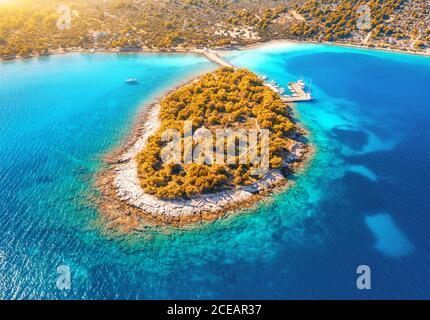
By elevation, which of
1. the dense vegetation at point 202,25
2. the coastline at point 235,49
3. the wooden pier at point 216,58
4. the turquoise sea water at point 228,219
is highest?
the dense vegetation at point 202,25

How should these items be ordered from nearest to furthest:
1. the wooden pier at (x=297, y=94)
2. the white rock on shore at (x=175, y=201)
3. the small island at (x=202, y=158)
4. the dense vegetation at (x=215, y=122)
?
the white rock on shore at (x=175, y=201) < the small island at (x=202, y=158) < the dense vegetation at (x=215, y=122) < the wooden pier at (x=297, y=94)

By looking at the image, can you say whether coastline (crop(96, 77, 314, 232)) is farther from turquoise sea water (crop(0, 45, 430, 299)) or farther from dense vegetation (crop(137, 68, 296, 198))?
turquoise sea water (crop(0, 45, 430, 299))

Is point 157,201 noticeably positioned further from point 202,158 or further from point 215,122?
point 215,122

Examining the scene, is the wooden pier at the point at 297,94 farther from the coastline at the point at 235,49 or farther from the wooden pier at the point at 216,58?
the coastline at the point at 235,49

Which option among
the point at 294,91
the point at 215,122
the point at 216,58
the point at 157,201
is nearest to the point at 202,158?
the point at 157,201

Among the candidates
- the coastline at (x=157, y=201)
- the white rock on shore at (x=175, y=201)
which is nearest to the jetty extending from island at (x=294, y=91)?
the coastline at (x=157, y=201)

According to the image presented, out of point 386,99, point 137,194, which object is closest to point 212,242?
point 137,194
